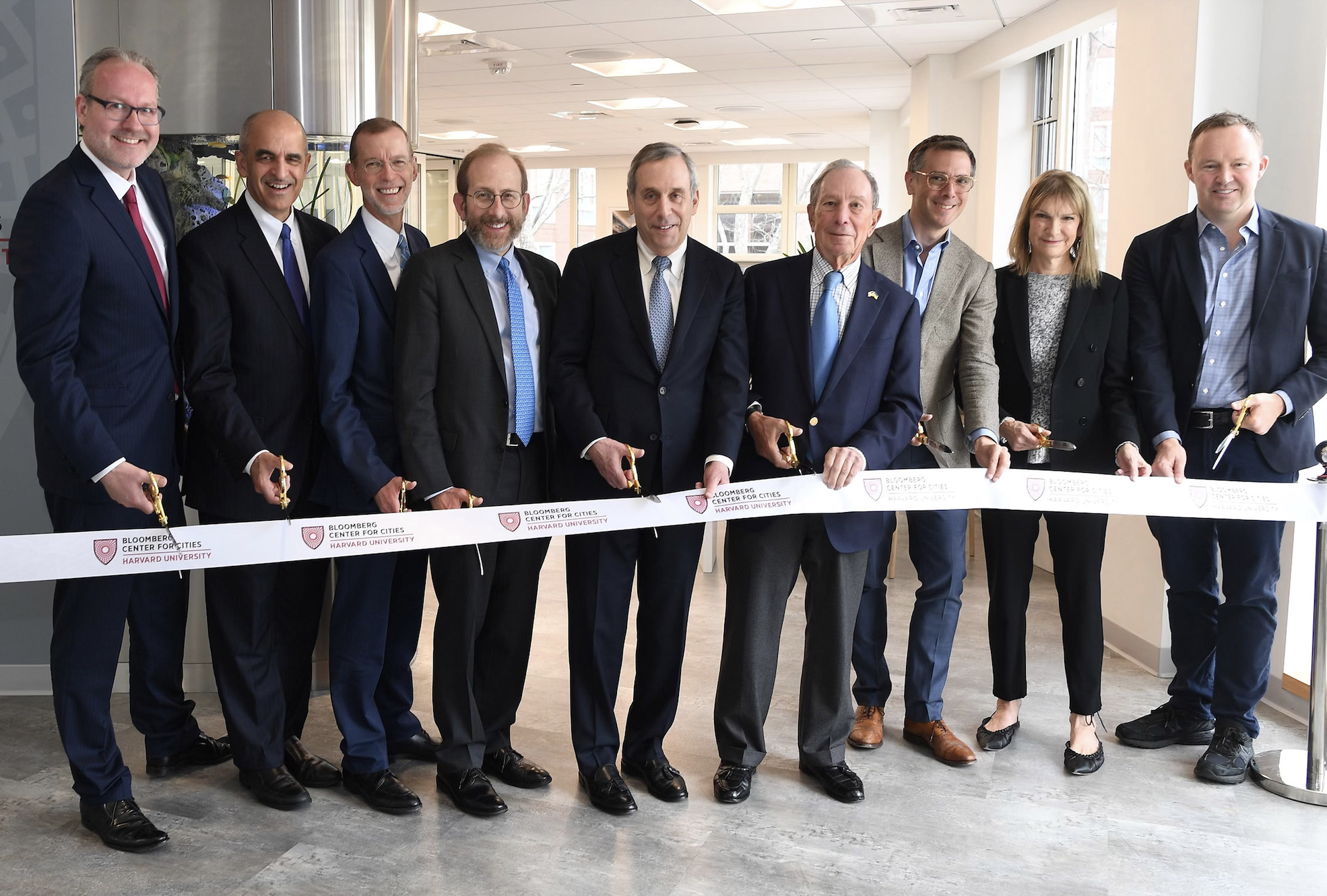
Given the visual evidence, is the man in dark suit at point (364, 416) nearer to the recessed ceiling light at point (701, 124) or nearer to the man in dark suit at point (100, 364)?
the man in dark suit at point (100, 364)

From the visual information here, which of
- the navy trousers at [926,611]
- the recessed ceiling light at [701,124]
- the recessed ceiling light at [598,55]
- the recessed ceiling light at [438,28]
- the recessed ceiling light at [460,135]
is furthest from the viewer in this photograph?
the recessed ceiling light at [460,135]

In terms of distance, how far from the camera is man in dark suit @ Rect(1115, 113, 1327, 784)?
11.2ft

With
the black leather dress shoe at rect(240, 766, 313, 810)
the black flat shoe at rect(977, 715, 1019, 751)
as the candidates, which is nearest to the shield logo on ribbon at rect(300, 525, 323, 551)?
the black leather dress shoe at rect(240, 766, 313, 810)

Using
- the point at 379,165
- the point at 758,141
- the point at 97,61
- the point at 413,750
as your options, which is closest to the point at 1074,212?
the point at 379,165

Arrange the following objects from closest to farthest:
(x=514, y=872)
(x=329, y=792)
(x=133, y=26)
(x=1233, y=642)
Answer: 1. (x=514, y=872)
2. (x=329, y=792)
3. (x=1233, y=642)
4. (x=133, y=26)

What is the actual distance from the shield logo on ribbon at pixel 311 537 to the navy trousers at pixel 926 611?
1.79 meters

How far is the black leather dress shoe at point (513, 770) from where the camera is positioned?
3342 mm

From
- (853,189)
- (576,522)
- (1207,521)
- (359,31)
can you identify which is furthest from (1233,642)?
(359,31)

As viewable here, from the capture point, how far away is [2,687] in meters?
4.20

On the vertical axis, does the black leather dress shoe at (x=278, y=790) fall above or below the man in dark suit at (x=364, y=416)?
below

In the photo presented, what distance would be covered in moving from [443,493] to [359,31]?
2.24 metres

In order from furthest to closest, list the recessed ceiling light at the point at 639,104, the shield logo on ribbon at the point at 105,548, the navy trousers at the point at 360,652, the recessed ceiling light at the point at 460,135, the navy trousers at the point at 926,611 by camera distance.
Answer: the recessed ceiling light at the point at 460,135 → the recessed ceiling light at the point at 639,104 → the navy trousers at the point at 926,611 → the navy trousers at the point at 360,652 → the shield logo on ribbon at the point at 105,548

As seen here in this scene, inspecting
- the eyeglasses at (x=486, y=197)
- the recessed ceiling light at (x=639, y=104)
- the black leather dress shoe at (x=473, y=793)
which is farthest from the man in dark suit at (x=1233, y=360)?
the recessed ceiling light at (x=639, y=104)

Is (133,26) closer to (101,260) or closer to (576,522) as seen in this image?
(101,260)
